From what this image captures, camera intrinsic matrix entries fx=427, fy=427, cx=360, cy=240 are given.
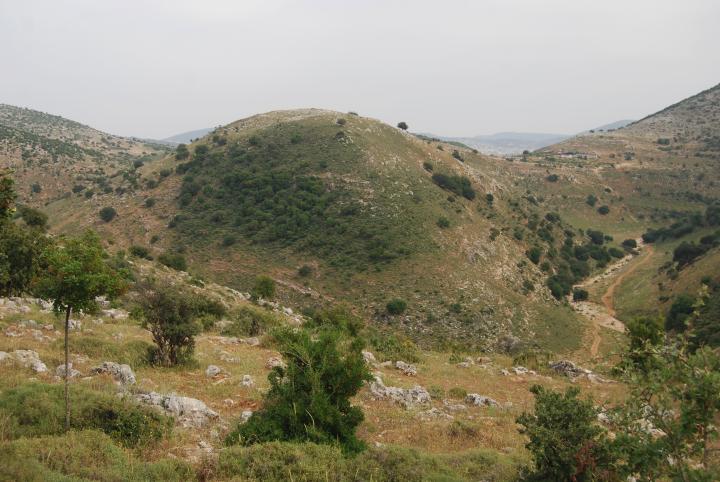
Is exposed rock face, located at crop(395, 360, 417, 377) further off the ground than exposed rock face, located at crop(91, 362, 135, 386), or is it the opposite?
exposed rock face, located at crop(91, 362, 135, 386)

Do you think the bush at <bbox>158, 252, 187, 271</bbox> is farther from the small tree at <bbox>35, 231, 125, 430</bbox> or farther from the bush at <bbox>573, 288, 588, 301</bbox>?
the bush at <bbox>573, 288, 588, 301</bbox>

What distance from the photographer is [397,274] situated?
130 feet

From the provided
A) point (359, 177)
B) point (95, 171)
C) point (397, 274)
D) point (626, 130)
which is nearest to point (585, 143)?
point (626, 130)

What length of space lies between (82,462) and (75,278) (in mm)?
2766

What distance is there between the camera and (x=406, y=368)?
53.3ft

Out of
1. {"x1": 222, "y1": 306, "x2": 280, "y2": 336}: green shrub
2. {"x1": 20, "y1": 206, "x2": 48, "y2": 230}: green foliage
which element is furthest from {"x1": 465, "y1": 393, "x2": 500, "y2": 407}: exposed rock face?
{"x1": 20, "y1": 206, "x2": 48, "y2": 230}: green foliage

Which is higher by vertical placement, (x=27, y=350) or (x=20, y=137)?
(x=20, y=137)

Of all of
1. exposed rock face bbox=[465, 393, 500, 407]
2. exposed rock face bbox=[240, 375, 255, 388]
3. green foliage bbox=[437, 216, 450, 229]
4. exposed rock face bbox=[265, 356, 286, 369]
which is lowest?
exposed rock face bbox=[465, 393, 500, 407]

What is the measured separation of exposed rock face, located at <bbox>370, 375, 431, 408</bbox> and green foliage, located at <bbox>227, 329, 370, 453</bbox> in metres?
3.62

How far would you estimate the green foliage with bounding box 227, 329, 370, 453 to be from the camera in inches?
310

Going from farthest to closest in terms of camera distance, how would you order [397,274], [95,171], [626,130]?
[626,130]
[95,171]
[397,274]

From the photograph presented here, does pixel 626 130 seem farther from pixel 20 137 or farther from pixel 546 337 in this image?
Result: pixel 20 137

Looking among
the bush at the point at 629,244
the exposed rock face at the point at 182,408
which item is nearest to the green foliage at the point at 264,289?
the exposed rock face at the point at 182,408

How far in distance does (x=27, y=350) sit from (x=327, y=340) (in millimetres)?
8297
